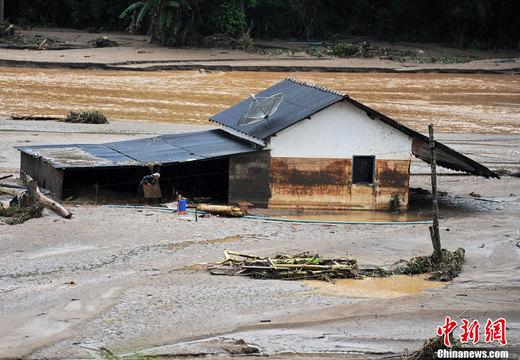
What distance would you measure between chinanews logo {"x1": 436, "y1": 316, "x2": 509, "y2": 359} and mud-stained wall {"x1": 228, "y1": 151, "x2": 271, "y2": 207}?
8.84 meters

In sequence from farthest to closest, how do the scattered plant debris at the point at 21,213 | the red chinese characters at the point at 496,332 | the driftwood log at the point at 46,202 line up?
the driftwood log at the point at 46,202 < the scattered plant debris at the point at 21,213 < the red chinese characters at the point at 496,332

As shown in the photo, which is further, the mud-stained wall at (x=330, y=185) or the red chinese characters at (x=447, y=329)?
the mud-stained wall at (x=330, y=185)

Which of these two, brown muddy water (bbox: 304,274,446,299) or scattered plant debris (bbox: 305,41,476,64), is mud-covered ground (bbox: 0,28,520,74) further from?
brown muddy water (bbox: 304,274,446,299)

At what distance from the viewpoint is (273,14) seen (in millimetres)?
60531

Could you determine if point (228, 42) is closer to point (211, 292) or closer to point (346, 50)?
point (346, 50)

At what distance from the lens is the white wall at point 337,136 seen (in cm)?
2527

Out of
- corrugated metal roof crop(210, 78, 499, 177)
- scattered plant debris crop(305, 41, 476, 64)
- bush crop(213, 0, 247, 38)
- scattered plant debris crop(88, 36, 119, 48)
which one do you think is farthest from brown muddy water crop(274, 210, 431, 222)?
bush crop(213, 0, 247, 38)

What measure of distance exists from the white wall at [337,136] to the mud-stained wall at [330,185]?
0.60 feet

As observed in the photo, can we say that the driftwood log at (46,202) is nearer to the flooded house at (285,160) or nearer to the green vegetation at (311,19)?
the flooded house at (285,160)

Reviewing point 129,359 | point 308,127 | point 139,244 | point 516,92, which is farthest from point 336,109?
point 516,92

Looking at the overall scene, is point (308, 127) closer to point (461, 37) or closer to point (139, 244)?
point (139, 244)

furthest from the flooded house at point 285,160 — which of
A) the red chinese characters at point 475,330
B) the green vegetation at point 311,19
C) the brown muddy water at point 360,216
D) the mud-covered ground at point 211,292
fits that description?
the green vegetation at point 311,19

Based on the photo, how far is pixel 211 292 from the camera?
59.1ft

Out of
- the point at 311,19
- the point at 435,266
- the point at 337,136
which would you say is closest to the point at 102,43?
the point at 311,19
